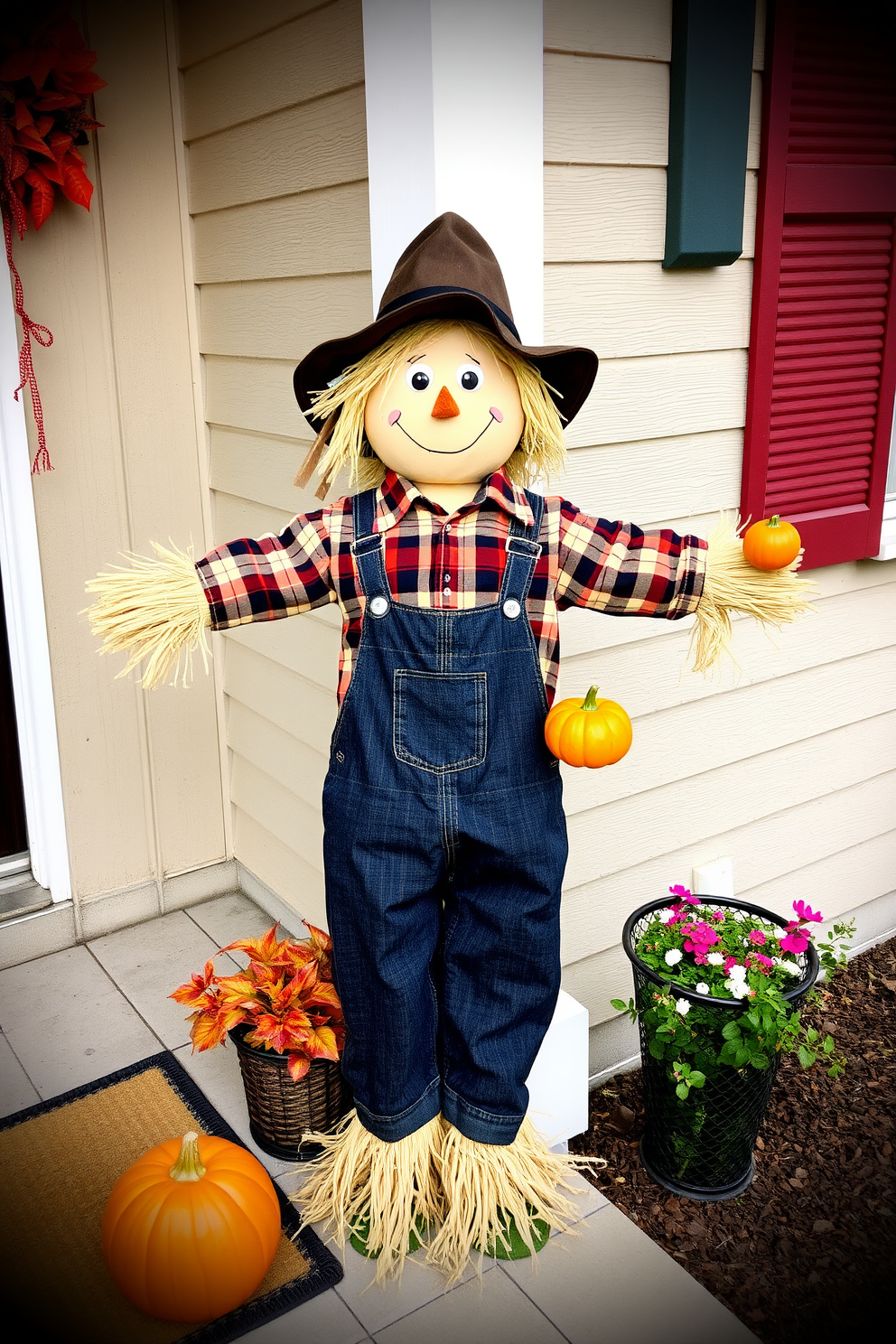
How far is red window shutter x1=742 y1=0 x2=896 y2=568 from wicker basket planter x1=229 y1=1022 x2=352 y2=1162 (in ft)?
5.31

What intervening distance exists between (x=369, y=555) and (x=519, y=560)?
0.84 feet

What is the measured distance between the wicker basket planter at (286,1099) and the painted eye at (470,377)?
1.34 metres

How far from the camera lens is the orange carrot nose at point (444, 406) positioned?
178cm

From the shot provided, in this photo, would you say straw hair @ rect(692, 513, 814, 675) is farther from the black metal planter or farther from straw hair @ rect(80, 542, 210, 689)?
straw hair @ rect(80, 542, 210, 689)

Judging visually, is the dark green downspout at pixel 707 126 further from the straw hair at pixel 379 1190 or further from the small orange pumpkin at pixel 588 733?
the straw hair at pixel 379 1190

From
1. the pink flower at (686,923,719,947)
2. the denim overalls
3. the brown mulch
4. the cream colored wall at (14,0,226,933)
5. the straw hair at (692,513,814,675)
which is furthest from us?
the cream colored wall at (14,0,226,933)

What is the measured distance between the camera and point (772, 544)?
1941 millimetres

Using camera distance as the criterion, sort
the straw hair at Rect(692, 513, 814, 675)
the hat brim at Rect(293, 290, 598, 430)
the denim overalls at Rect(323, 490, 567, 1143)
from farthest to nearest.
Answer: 1. the straw hair at Rect(692, 513, 814, 675)
2. the denim overalls at Rect(323, 490, 567, 1143)
3. the hat brim at Rect(293, 290, 598, 430)

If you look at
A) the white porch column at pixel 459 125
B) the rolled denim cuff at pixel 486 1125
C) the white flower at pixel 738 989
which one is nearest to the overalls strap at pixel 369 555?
the white porch column at pixel 459 125

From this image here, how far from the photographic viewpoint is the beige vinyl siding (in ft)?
7.32

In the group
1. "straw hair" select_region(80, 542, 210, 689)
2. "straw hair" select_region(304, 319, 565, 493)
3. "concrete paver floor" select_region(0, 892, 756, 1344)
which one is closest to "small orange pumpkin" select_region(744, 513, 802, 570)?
"straw hair" select_region(304, 319, 565, 493)

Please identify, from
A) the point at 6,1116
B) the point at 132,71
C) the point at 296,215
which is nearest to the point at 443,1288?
the point at 6,1116

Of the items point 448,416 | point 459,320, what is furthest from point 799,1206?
point 459,320

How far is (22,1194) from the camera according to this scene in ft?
7.31
